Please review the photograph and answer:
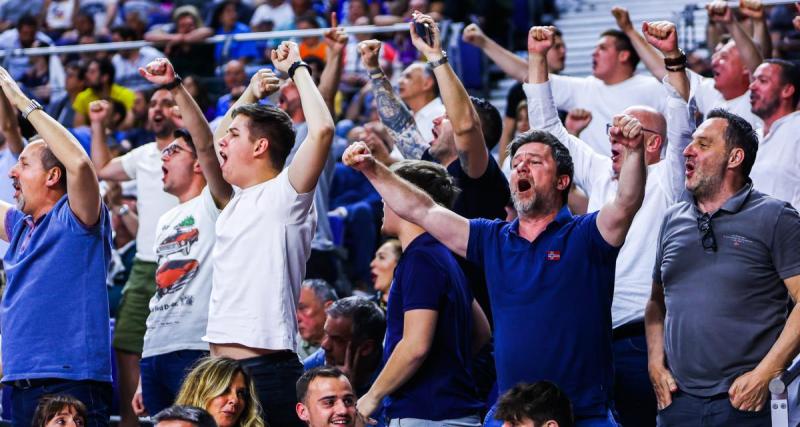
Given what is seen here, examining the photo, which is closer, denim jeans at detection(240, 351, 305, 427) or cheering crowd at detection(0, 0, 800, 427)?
cheering crowd at detection(0, 0, 800, 427)

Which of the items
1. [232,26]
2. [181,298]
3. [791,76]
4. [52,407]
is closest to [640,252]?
[791,76]

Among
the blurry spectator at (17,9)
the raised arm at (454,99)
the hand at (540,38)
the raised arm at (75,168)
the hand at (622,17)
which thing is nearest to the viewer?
the raised arm at (75,168)

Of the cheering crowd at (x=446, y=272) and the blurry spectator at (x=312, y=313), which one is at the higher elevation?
the cheering crowd at (x=446, y=272)

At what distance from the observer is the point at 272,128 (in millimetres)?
4922

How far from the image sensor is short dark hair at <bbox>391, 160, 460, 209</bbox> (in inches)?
195

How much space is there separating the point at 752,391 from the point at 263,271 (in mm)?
1839

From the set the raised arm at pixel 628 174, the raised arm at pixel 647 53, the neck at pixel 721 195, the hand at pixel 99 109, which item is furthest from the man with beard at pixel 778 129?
the hand at pixel 99 109

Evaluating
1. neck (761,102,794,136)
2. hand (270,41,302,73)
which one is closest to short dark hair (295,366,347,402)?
hand (270,41,302,73)

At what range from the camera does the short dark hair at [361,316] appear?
5980 mm

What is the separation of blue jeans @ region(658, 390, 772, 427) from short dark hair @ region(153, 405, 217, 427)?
1738mm

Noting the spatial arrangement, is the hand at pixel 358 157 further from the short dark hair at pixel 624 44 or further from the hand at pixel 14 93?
the short dark hair at pixel 624 44

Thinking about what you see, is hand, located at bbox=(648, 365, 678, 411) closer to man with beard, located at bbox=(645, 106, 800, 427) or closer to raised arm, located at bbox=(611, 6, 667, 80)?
man with beard, located at bbox=(645, 106, 800, 427)

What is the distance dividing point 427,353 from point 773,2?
3.98 metres

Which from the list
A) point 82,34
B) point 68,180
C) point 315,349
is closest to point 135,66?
point 82,34
